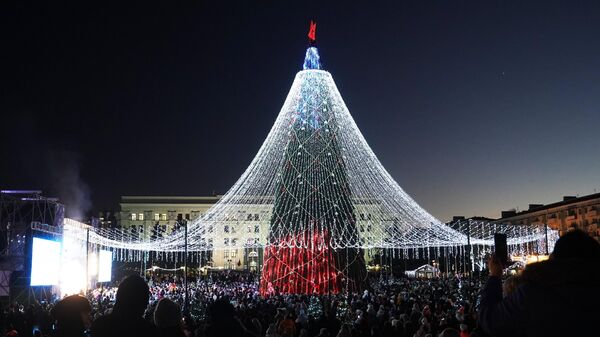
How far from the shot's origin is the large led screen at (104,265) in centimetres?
4235

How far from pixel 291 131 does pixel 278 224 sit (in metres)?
5.01

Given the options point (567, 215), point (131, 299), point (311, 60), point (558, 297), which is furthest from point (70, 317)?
point (567, 215)

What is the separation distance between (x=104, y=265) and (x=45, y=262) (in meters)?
13.6

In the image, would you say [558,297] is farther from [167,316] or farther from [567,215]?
[567,215]

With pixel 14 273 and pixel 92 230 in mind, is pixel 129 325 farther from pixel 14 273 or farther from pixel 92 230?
pixel 92 230

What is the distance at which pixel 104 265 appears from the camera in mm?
43875

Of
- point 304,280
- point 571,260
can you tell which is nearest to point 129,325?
point 571,260

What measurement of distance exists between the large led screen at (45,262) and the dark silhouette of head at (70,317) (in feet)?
83.8

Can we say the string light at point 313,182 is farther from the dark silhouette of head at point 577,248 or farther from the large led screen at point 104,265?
the dark silhouette of head at point 577,248

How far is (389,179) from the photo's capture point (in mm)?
27953

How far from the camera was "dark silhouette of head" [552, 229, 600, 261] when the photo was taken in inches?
126

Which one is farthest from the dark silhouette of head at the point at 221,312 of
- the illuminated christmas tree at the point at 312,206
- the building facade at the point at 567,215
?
the building facade at the point at 567,215

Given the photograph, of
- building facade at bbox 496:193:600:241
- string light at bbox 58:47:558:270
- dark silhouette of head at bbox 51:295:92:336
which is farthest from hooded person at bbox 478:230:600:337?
building facade at bbox 496:193:600:241

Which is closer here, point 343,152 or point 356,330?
point 356,330
